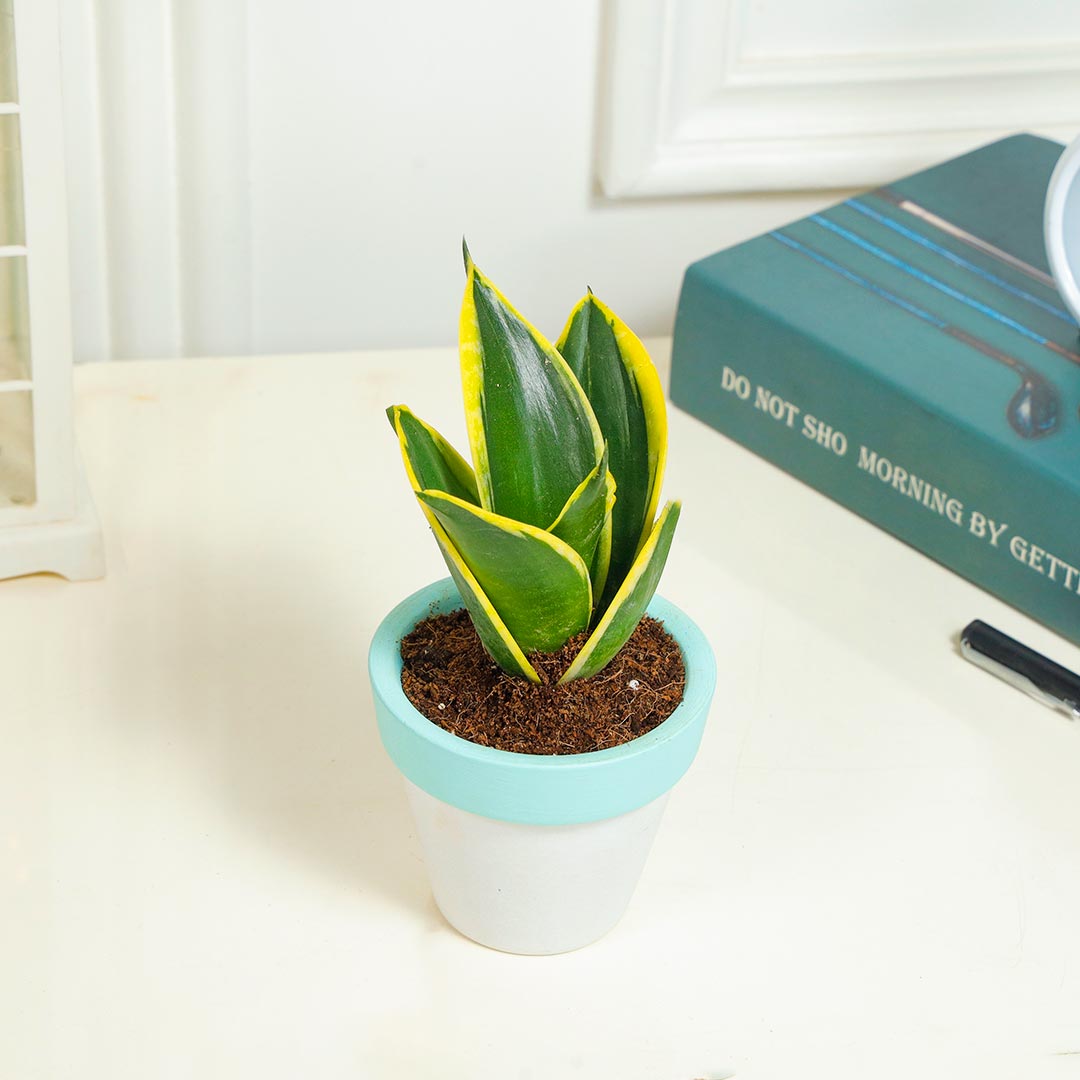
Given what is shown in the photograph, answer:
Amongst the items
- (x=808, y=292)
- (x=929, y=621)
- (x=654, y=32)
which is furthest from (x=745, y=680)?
(x=654, y=32)

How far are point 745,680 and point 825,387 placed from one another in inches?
6.1

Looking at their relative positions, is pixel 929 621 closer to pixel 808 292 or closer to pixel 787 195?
pixel 808 292

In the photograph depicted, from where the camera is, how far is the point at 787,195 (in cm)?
78

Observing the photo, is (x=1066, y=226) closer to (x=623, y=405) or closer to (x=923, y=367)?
(x=923, y=367)

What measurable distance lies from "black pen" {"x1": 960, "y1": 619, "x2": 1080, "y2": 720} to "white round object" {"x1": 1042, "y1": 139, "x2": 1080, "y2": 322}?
16cm

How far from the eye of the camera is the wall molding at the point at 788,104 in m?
0.71

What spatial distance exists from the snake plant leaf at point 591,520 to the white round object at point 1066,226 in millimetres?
314

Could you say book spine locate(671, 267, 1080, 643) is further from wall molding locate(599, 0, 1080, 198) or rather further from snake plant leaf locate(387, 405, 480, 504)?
snake plant leaf locate(387, 405, 480, 504)

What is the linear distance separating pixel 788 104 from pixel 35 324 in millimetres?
432

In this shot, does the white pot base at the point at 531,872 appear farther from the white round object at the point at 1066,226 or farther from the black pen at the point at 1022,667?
the white round object at the point at 1066,226

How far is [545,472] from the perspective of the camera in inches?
13.9

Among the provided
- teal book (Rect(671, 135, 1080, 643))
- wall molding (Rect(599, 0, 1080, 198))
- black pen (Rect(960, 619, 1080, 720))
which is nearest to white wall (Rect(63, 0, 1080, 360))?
wall molding (Rect(599, 0, 1080, 198))

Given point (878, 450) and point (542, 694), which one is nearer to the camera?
point (542, 694)

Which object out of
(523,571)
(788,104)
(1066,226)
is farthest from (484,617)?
(788,104)
